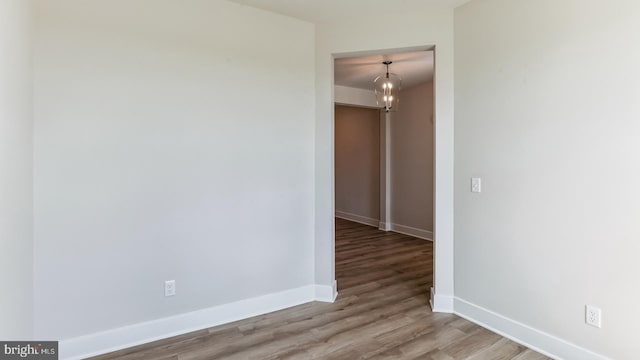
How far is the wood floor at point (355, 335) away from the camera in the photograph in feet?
7.03

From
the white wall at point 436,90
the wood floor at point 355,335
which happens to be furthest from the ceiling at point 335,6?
the wood floor at point 355,335

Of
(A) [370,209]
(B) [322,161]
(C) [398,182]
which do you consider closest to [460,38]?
(B) [322,161]

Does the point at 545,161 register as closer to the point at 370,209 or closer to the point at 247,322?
the point at 247,322

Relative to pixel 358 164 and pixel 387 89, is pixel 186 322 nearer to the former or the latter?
pixel 387 89

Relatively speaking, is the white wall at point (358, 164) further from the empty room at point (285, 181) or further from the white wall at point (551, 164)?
the white wall at point (551, 164)

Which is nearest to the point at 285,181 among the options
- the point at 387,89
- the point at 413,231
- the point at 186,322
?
the point at 186,322

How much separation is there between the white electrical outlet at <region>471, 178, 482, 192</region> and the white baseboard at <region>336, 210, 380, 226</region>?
4.10 metres

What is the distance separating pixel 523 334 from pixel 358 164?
16.6ft

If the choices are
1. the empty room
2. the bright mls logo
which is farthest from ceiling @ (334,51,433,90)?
the bright mls logo

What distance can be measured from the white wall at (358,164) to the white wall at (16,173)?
5.57 metres

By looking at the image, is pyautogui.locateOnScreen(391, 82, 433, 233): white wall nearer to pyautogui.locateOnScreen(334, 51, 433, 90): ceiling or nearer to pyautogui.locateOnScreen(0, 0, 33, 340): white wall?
pyautogui.locateOnScreen(334, 51, 433, 90): ceiling

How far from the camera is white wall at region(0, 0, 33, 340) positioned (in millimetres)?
1225

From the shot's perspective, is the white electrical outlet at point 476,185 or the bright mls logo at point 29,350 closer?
the bright mls logo at point 29,350

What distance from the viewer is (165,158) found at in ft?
7.65
